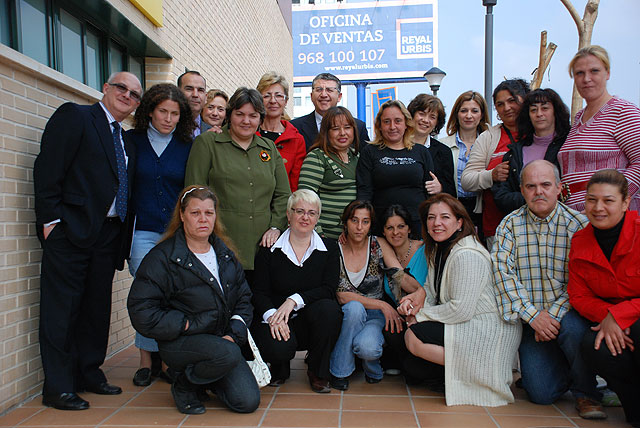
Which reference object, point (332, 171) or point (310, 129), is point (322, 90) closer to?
point (310, 129)

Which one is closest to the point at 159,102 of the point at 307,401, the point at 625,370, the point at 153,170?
the point at 153,170

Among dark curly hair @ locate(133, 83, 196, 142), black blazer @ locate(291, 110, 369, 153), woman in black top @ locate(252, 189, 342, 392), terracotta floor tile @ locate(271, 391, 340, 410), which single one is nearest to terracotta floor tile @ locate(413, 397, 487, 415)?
terracotta floor tile @ locate(271, 391, 340, 410)

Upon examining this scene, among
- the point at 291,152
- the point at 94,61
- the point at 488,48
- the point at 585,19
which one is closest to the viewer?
the point at 291,152

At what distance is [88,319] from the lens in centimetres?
361

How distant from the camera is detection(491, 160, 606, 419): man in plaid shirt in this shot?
3369 mm

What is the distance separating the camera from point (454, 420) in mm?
3170

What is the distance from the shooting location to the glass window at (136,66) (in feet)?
17.7

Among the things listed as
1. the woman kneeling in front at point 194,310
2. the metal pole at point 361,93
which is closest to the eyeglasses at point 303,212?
the woman kneeling in front at point 194,310

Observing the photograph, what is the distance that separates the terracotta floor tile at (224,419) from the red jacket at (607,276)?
2.06 m

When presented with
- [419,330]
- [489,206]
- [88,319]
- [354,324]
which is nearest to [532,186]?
[489,206]

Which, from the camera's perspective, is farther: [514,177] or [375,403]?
[514,177]

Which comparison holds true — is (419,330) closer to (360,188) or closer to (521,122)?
(360,188)

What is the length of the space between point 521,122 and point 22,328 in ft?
12.5

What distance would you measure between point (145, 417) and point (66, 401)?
0.53 m
